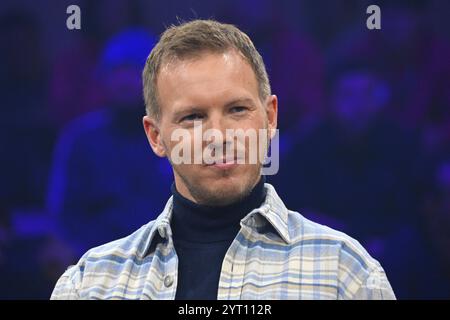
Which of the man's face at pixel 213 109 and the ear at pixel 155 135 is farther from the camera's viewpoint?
the ear at pixel 155 135

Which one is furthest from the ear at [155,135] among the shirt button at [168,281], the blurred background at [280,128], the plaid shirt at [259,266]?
the blurred background at [280,128]

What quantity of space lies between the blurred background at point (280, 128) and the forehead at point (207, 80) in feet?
2.96

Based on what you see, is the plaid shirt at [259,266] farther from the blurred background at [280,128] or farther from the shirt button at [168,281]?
the blurred background at [280,128]

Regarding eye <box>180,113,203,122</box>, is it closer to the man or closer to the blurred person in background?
the man

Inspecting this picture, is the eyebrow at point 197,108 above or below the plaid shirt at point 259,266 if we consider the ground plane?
above

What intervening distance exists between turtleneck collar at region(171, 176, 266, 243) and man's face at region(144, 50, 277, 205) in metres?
0.01

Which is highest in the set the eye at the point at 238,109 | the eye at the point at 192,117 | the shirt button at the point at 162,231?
the eye at the point at 238,109

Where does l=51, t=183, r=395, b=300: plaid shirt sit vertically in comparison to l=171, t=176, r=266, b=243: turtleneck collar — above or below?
below

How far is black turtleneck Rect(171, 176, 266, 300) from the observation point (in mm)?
1185

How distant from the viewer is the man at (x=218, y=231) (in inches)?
44.8

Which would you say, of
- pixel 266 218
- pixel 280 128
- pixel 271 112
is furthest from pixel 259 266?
pixel 280 128

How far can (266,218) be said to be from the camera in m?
1.20

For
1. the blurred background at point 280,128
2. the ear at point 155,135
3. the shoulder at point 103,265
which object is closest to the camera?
the shoulder at point 103,265

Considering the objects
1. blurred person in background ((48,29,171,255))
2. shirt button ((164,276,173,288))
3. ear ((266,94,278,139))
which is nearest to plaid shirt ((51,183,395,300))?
shirt button ((164,276,173,288))
